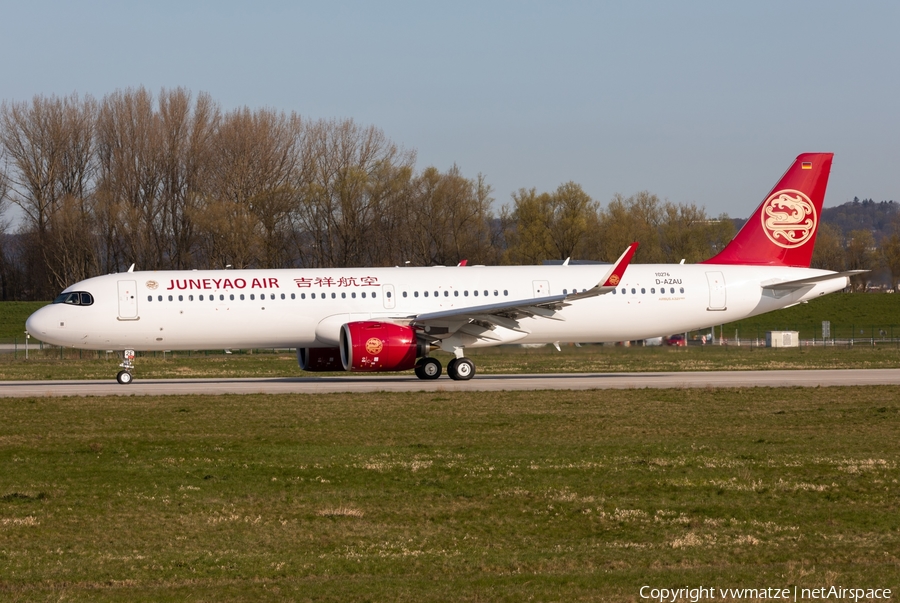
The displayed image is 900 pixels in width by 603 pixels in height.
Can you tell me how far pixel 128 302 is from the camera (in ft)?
96.5

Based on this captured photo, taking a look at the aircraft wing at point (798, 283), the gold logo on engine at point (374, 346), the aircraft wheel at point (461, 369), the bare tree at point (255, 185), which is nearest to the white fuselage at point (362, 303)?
the aircraft wing at point (798, 283)

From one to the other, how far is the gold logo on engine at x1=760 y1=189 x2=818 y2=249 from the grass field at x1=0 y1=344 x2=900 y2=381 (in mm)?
5184

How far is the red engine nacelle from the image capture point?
90.0 ft

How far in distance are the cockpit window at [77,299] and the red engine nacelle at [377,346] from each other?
737cm

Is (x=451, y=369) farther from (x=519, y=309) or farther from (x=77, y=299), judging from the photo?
(x=77, y=299)

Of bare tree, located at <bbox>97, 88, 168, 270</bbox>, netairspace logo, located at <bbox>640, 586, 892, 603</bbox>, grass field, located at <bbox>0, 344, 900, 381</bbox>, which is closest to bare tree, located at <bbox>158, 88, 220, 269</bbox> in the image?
bare tree, located at <bbox>97, 88, 168, 270</bbox>

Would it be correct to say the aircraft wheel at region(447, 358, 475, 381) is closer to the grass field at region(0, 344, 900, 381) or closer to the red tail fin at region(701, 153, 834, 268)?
the grass field at region(0, 344, 900, 381)

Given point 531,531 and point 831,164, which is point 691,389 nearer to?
point 831,164

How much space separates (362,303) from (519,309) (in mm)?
4560

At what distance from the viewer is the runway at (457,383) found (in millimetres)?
27203

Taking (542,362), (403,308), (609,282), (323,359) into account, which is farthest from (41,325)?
(542,362)

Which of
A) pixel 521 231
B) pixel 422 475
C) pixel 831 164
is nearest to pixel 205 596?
pixel 422 475

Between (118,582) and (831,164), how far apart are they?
29154 mm

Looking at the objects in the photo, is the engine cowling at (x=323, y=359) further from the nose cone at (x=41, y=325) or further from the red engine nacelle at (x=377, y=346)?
the nose cone at (x=41, y=325)
